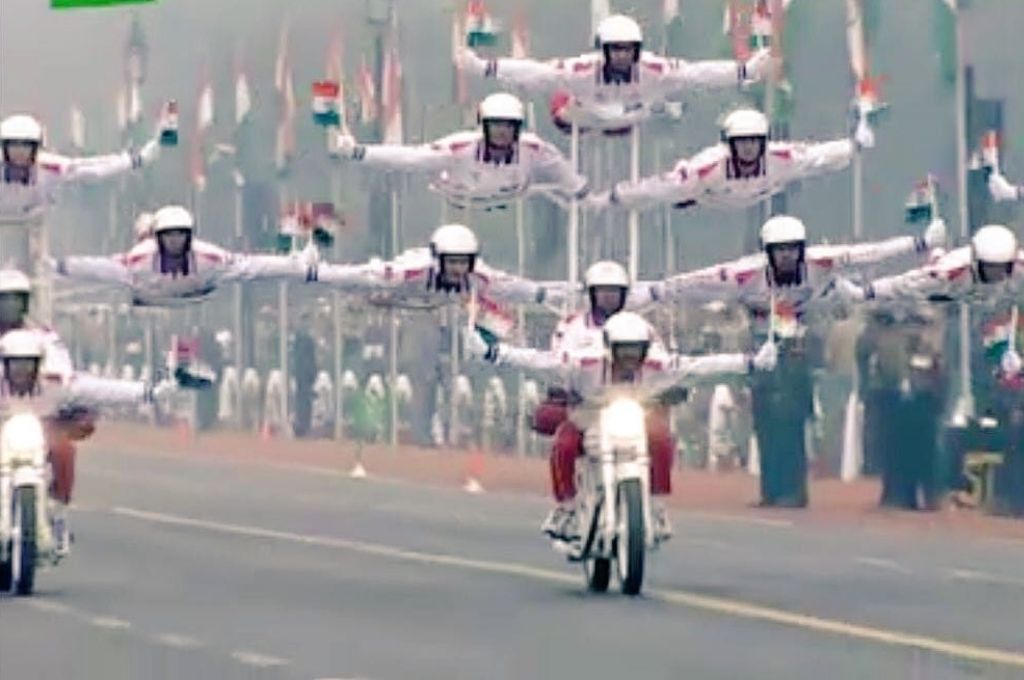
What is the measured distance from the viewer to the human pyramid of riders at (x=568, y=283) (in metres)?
20.0

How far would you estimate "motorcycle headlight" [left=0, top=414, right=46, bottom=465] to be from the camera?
19.0m

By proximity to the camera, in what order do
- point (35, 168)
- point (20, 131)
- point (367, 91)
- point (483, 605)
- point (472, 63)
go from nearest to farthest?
point (483, 605), point (20, 131), point (35, 168), point (472, 63), point (367, 91)

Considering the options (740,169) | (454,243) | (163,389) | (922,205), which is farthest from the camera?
(740,169)

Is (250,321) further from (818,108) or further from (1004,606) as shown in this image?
(1004,606)

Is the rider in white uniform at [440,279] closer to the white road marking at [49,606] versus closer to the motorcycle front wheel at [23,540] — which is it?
the white road marking at [49,606]

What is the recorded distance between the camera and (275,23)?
43719mm

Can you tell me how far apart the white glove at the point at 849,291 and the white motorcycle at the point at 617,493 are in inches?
217

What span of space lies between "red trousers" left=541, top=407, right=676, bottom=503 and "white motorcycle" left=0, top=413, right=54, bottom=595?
2.89 metres

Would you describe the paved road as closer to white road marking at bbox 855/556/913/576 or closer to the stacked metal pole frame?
white road marking at bbox 855/556/913/576

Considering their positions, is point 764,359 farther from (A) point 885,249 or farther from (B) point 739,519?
(B) point 739,519

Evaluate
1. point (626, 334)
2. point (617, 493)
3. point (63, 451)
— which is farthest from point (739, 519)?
point (617, 493)

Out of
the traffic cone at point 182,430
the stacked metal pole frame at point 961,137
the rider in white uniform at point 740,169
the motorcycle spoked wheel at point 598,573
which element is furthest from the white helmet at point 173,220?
the traffic cone at point 182,430

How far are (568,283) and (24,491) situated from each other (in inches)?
320

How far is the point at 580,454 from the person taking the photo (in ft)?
65.8
